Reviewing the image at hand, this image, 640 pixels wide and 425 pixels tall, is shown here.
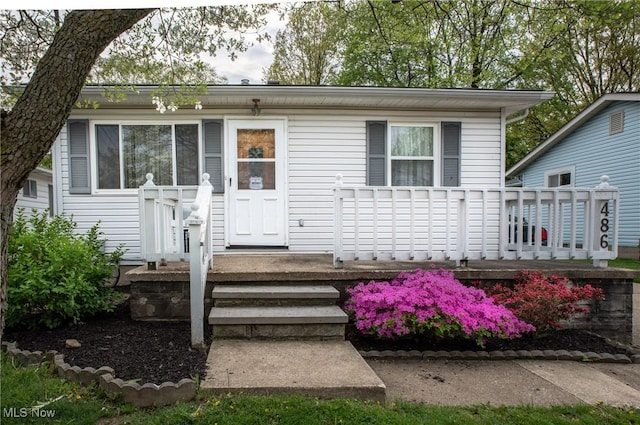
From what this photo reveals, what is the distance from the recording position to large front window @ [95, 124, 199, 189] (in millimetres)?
5684

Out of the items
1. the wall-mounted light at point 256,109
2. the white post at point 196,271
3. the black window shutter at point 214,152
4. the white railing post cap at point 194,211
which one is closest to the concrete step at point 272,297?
the white post at point 196,271

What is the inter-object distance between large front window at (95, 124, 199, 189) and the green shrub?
7.14ft

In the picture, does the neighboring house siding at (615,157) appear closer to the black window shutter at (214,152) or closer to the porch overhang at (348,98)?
the porch overhang at (348,98)

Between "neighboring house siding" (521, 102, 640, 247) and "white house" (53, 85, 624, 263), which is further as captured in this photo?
"neighboring house siding" (521, 102, 640, 247)

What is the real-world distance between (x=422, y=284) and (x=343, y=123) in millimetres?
3294

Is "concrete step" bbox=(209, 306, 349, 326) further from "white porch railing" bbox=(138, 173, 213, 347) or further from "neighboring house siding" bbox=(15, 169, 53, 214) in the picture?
"neighboring house siding" bbox=(15, 169, 53, 214)

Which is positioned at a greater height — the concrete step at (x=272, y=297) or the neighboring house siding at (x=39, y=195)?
the neighboring house siding at (x=39, y=195)

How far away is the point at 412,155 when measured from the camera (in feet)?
19.5

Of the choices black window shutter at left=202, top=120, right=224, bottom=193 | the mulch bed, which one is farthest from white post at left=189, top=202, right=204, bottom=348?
black window shutter at left=202, top=120, right=224, bottom=193

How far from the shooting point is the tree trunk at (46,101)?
6.77 feet

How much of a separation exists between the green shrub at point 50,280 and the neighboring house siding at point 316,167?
207 cm

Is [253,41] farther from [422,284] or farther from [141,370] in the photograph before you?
[141,370]

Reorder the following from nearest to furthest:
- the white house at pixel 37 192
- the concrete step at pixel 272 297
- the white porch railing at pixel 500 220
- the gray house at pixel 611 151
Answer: the concrete step at pixel 272 297 < the white porch railing at pixel 500 220 < the gray house at pixel 611 151 < the white house at pixel 37 192

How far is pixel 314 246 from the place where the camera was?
5.85 m
